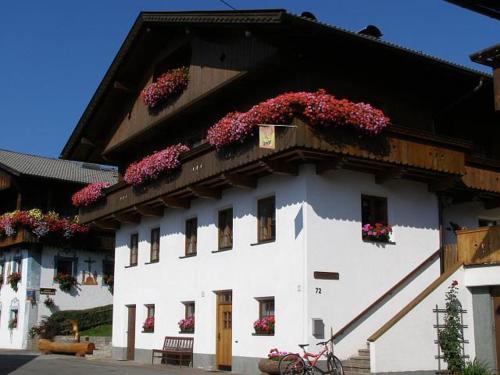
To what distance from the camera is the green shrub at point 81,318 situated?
3362cm

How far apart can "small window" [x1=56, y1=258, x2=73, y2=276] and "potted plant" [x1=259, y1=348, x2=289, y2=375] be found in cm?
2099

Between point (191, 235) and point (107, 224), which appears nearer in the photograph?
point (191, 235)

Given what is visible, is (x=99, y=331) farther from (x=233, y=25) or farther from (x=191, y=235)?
(x=233, y=25)

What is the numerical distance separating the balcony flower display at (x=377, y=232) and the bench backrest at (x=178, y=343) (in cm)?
667

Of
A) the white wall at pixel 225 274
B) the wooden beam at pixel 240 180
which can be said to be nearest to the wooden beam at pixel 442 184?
the white wall at pixel 225 274

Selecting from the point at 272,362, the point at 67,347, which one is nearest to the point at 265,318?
the point at 272,362

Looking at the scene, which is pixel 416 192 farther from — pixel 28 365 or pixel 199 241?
pixel 28 365

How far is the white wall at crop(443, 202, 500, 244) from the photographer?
69.9 feet

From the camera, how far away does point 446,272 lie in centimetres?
1831

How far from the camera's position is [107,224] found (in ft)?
92.6

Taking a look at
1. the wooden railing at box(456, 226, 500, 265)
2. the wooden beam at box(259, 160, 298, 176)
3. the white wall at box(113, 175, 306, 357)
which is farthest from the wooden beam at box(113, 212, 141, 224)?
the wooden railing at box(456, 226, 500, 265)

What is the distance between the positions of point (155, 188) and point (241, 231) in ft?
14.2

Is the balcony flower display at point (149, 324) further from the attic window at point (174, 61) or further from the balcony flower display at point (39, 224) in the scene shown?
the balcony flower display at point (39, 224)

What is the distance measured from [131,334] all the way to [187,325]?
201 inches
